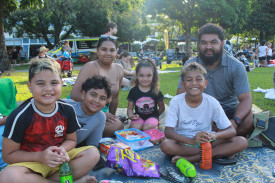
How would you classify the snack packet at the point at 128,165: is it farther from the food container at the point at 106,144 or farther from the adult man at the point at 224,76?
the adult man at the point at 224,76

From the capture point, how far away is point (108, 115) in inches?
136

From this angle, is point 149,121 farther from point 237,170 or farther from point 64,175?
point 64,175

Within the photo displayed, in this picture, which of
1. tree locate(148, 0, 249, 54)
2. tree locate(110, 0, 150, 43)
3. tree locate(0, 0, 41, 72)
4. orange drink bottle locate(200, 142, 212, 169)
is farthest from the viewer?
tree locate(110, 0, 150, 43)

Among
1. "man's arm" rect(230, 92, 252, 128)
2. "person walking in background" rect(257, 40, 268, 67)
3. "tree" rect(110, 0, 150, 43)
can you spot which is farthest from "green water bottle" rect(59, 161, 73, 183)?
"tree" rect(110, 0, 150, 43)

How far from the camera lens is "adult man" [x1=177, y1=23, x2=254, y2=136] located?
10.2 ft

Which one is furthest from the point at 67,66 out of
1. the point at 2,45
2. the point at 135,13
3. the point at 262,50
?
the point at 135,13

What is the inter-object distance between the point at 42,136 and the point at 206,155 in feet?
5.68

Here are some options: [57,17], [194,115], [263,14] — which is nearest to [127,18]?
[57,17]

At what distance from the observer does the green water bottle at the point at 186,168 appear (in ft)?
7.48

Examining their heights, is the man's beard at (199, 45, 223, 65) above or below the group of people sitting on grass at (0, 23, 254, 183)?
above

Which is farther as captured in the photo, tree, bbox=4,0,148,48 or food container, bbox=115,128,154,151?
tree, bbox=4,0,148,48

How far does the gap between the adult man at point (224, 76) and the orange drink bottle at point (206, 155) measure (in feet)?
2.80

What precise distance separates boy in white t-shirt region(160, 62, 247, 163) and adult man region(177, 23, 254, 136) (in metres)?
0.53

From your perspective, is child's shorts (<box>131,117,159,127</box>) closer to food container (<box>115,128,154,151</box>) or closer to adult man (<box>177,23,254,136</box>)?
food container (<box>115,128,154,151</box>)
